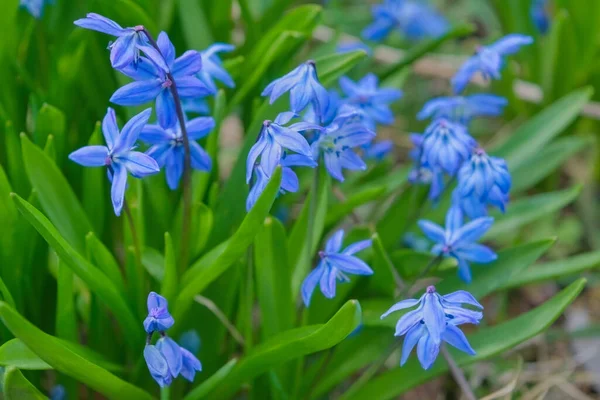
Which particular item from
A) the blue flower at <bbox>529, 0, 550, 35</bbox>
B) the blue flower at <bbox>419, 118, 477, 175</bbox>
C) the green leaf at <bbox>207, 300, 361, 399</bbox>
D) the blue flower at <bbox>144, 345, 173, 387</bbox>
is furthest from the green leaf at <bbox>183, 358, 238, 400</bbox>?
the blue flower at <bbox>529, 0, 550, 35</bbox>

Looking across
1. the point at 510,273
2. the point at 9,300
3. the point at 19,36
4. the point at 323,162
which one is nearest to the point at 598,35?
the point at 510,273

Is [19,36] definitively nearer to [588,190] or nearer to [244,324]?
[244,324]

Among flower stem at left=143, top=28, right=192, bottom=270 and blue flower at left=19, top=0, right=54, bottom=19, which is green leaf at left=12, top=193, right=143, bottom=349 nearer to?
flower stem at left=143, top=28, right=192, bottom=270

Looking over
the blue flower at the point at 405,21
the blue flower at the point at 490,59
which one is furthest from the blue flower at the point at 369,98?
the blue flower at the point at 405,21

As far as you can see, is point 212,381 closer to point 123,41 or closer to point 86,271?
point 86,271

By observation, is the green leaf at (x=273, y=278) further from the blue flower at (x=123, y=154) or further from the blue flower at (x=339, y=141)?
the blue flower at (x=123, y=154)
